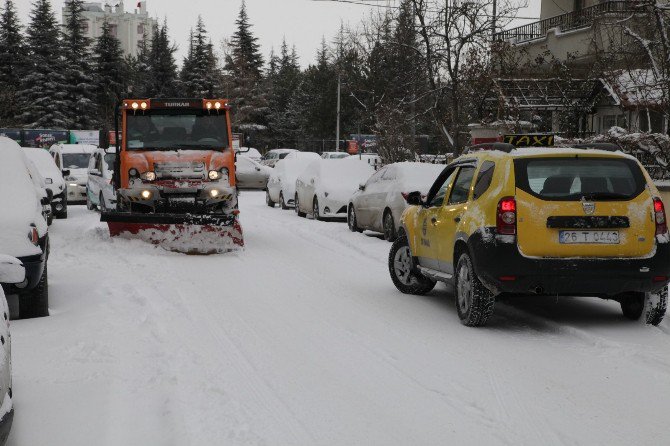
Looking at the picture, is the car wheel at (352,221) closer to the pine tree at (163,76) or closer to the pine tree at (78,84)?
the pine tree at (78,84)

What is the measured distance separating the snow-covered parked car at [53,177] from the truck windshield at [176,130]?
6.45 meters

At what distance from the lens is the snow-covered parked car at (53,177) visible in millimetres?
21391

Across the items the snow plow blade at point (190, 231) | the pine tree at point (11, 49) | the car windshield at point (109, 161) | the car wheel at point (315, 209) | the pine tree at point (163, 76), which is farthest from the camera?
the pine tree at point (163, 76)

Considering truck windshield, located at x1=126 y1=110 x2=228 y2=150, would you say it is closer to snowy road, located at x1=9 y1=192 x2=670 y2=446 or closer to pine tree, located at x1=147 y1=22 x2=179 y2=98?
snowy road, located at x1=9 y1=192 x2=670 y2=446

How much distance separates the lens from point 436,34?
2198cm

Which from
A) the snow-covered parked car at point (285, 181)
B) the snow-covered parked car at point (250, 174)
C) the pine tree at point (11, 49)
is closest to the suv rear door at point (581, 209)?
the snow-covered parked car at point (285, 181)

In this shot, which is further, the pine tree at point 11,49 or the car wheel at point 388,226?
the pine tree at point 11,49

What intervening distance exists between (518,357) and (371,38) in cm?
3716

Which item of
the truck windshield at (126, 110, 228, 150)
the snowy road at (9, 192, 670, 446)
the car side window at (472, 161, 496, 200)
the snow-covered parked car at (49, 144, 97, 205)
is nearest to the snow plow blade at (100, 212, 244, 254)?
the truck windshield at (126, 110, 228, 150)

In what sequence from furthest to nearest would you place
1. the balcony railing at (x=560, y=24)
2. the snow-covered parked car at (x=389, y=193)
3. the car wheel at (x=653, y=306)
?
the balcony railing at (x=560, y=24)
the snow-covered parked car at (x=389, y=193)
the car wheel at (x=653, y=306)

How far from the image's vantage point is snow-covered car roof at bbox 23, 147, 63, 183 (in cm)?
2153

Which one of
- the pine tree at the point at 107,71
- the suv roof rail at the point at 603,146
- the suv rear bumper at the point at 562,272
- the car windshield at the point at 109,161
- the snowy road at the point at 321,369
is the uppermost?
the pine tree at the point at 107,71

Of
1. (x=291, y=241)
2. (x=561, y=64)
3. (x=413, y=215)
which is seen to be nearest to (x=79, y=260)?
(x=291, y=241)

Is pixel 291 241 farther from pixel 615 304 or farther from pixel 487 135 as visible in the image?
pixel 615 304
